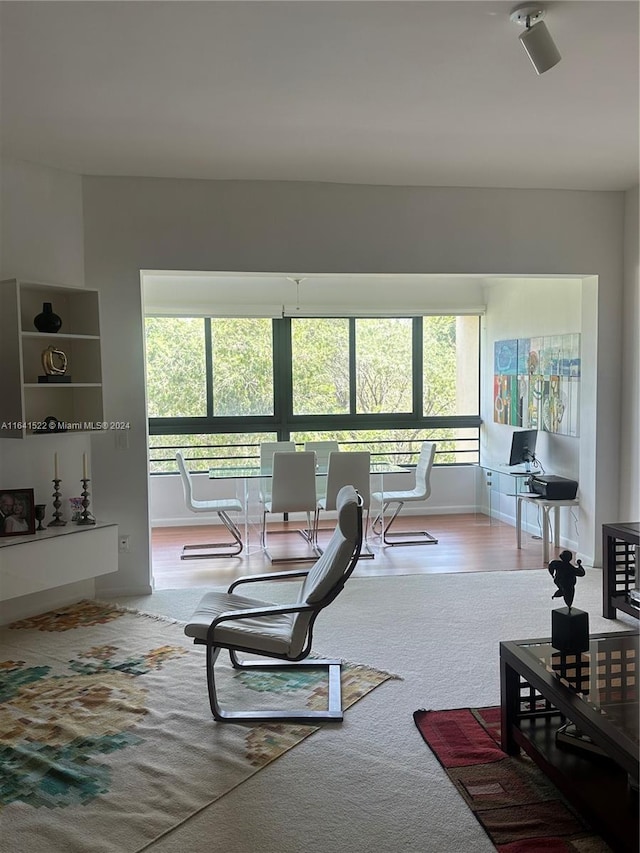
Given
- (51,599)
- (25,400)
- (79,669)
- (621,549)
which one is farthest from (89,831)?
(621,549)

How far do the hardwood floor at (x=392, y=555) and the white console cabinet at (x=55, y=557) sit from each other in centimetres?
71

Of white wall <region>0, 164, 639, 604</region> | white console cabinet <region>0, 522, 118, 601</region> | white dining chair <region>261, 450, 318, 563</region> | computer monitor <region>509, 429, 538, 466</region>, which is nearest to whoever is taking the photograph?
white console cabinet <region>0, 522, 118, 601</region>

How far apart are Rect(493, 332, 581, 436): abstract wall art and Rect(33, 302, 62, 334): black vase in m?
3.92

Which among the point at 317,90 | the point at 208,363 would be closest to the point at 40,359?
the point at 317,90

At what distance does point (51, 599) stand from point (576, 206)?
4541 mm

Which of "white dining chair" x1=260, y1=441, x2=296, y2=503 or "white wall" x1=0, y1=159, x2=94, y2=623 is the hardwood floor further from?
"white wall" x1=0, y1=159, x2=94, y2=623

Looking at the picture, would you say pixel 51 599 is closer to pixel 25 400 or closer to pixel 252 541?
pixel 25 400

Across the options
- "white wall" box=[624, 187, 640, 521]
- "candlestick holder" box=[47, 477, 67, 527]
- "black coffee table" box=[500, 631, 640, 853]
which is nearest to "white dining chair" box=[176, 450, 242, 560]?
"candlestick holder" box=[47, 477, 67, 527]

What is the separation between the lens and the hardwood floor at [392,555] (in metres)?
5.39

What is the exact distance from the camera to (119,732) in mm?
2902

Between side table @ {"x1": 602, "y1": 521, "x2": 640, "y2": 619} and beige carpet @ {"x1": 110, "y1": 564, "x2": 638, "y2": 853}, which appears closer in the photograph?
beige carpet @ {"x1": 110, "y1": 564, "x2": 638, "y2": 853}

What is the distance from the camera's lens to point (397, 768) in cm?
263

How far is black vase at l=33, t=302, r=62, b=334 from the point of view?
433 centimetres

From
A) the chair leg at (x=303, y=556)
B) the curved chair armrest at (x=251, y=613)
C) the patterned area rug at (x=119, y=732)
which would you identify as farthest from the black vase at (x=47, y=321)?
the chair leg at (x=303, y=556)
